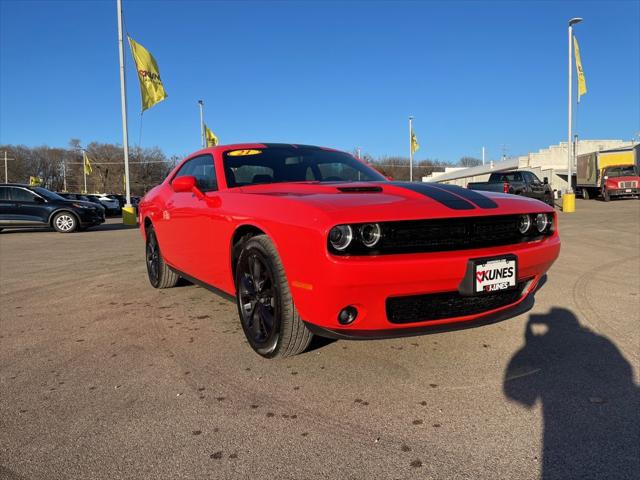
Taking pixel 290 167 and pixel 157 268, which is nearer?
pixel 290 167

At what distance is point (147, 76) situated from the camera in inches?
652

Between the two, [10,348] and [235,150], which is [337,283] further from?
[10,348]

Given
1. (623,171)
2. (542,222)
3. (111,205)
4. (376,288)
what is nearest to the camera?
(376,288)

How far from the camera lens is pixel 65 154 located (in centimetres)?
8656

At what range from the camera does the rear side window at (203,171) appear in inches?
149

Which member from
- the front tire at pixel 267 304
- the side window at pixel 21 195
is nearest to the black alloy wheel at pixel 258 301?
the front tire at pixel 267 304

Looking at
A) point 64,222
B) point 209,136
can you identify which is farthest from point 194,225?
point 209,136

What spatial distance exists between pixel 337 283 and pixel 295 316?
501mm

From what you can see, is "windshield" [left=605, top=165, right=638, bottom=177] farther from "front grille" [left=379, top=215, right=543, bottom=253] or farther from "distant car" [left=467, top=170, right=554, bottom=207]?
"front grille" [left=379, top=215, right=543, bottom=253]

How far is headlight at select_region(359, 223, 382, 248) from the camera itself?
235 centimetres

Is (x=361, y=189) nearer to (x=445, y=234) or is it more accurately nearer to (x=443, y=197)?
(x=443, y=197)

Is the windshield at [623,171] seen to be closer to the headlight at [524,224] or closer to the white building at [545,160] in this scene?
the headlight at [524,224]

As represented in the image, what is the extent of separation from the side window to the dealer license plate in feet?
47.6

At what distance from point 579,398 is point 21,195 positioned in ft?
49.6
